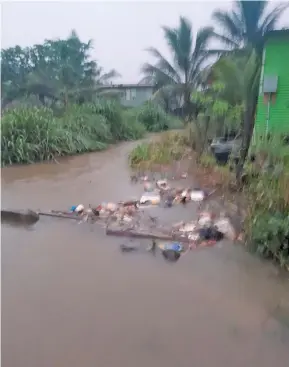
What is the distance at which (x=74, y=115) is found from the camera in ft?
40.2

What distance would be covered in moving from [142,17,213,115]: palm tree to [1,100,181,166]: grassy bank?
2375 mm

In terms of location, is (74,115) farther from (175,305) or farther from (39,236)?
(175,305)

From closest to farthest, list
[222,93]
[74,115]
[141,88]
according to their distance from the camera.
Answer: [222,93] < [74,115] < [141,88]

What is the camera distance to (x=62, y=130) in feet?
35.6

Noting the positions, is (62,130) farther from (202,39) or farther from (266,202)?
(266,202)

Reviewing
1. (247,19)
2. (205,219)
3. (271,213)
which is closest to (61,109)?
(247,19)

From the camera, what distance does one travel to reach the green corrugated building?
23.4 ft

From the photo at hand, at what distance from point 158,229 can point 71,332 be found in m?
1.95

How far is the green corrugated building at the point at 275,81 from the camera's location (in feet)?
23.4

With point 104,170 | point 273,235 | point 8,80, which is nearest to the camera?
point 273,235

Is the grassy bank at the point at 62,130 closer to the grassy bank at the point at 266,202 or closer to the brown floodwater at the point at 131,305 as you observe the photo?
the grassy bank at the point at 266,202

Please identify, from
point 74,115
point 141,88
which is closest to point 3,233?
point 74,115

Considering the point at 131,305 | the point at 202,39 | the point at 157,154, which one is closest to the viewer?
the point at 131,305

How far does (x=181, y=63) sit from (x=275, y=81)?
9247 mm
